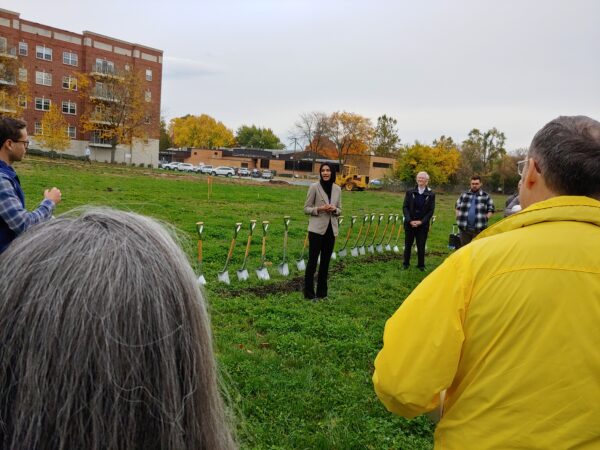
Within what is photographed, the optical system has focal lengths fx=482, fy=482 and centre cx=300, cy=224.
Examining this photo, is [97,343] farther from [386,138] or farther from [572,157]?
[386,138]

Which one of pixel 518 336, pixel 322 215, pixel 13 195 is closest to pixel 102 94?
pixel 322 215

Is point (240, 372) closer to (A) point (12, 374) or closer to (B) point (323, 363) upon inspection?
(B) point (323, 363)

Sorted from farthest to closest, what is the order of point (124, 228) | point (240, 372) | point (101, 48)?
point (101, 48) → point (240, 372) → point (124, 228)

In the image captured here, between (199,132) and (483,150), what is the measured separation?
54.2 meters

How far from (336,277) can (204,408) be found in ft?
25.2

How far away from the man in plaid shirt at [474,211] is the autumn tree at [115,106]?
162 feet

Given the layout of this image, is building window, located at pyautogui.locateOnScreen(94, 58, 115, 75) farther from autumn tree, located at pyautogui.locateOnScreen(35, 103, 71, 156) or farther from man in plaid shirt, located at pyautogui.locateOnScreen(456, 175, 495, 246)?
man in plaid shirt, located at pyautogui.locateOnScreen(456, 175, 495, 246)

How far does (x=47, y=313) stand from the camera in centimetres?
75

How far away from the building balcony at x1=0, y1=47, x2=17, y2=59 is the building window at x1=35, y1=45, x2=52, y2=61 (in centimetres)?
257

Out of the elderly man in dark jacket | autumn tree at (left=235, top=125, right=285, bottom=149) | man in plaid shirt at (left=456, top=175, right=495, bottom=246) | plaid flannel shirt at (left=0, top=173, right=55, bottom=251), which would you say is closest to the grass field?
plaid flannel shirt at (left=0, top=173, right=55, bottom=251)

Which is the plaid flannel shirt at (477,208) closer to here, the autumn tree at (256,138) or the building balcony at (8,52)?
the building balcony at (8,52)

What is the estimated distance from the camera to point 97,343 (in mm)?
755

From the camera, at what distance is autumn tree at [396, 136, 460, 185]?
51.0 metres

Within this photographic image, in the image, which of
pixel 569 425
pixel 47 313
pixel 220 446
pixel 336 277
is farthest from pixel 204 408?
pixel 336 277
